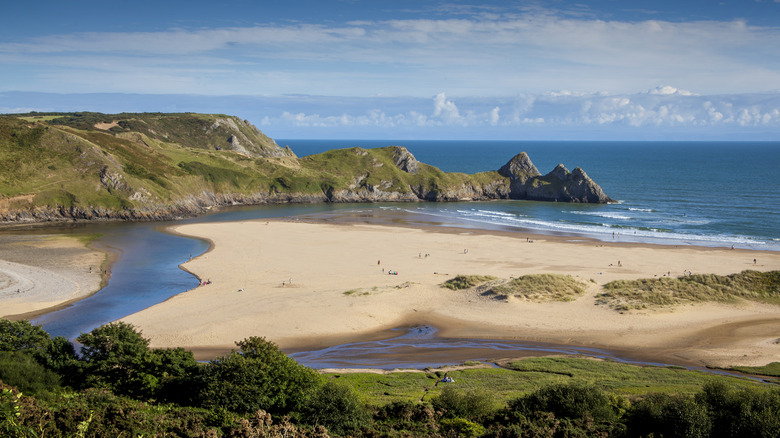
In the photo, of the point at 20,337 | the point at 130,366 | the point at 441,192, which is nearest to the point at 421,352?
the point at 130,366

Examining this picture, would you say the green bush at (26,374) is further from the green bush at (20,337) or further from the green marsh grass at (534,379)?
the green marsh grass at (534,379)

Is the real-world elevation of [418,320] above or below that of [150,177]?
below

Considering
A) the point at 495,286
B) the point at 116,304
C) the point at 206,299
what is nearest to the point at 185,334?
the point at 206,299

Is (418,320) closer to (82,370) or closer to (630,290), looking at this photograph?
(630,290)

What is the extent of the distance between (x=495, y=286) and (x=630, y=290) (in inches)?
542

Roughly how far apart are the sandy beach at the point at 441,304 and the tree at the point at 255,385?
1320 cm

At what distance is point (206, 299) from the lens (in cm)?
5131

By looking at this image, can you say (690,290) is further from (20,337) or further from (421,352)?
(20,337)

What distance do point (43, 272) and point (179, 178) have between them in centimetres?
6383

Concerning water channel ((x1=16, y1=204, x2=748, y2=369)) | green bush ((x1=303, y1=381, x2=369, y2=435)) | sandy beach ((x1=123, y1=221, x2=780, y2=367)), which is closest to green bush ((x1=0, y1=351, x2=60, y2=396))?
sandy beach ((x1=123, y1=221, x2=780, y2=367))

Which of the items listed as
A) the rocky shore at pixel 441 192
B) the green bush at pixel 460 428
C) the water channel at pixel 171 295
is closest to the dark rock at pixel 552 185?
the rocky shore at pixel 441 192

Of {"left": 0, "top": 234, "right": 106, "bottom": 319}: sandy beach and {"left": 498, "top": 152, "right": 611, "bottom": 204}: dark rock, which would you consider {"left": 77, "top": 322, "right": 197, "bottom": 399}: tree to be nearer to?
{"left": 0, "top": 234, "right": 106, "bottom": 319}: sandy beach

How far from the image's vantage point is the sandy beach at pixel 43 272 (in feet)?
163

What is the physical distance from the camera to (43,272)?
197 feet
